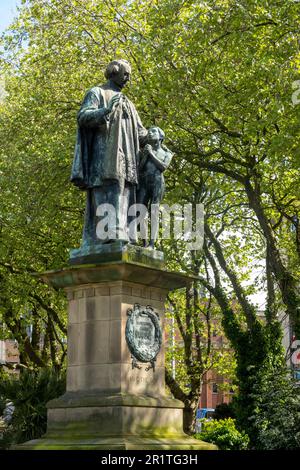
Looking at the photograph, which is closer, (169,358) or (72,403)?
(72,403)

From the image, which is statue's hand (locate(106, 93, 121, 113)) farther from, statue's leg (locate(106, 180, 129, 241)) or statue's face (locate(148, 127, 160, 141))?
statue's leg (locate(106, 180, 129, 241))

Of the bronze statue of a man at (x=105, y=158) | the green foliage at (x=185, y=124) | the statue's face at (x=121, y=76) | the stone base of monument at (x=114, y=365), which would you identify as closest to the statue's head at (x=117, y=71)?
the statue's face at (x=121, y=76)

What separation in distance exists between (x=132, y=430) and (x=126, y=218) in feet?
10.5

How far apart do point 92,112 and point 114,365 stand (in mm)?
3835

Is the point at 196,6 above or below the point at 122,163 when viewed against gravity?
above

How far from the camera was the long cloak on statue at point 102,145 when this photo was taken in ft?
43.1

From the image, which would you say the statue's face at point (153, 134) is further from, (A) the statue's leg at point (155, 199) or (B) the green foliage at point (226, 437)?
(B) the green foliage at point (226, 437)

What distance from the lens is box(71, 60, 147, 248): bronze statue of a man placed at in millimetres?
13117

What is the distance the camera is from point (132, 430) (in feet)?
39.4

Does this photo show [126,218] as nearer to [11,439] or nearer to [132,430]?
[132,430]

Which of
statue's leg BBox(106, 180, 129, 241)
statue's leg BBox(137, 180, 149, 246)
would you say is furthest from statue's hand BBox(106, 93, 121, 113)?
statue's leg BBox(137, 180, 149, 246)
